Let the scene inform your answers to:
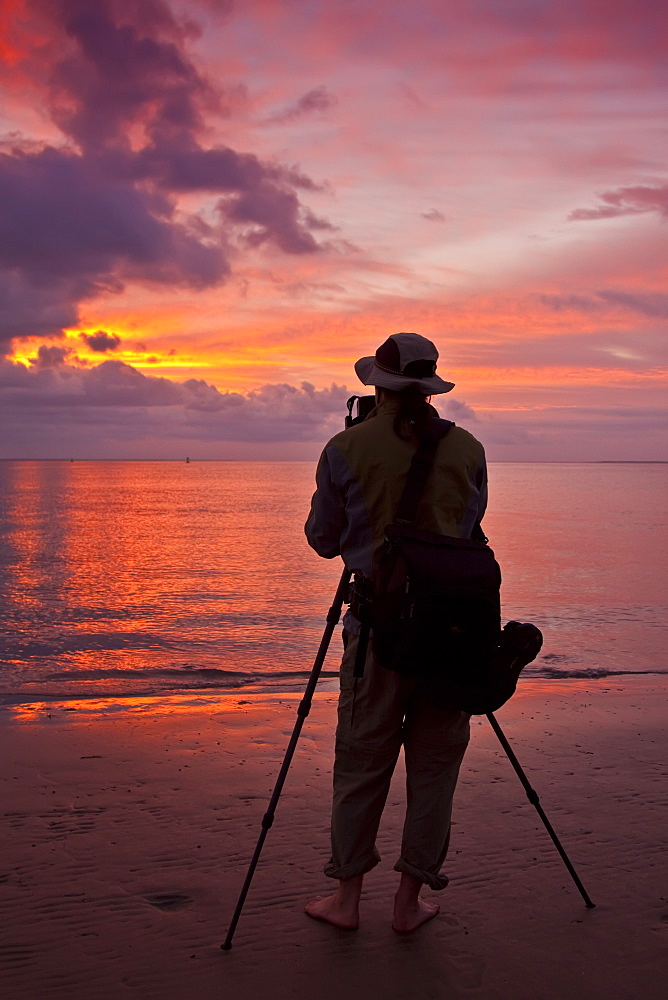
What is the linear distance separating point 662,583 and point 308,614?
7866 mm

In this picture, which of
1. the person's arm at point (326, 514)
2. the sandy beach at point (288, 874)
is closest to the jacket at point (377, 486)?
the person's arm at point (326, 514)

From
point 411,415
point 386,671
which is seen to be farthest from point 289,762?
point 411,415

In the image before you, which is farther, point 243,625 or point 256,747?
point 243,625

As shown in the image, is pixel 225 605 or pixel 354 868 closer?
pixel 354 868

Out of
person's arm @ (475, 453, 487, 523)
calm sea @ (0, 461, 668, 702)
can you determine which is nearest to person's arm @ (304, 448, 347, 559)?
person's arm @ (475, 453, 487, 523)

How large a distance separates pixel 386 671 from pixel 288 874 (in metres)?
1.26

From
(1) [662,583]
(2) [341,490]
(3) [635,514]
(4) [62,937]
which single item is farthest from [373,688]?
(3) [635,514]

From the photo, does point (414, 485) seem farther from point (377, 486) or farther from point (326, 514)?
point (326, 514)

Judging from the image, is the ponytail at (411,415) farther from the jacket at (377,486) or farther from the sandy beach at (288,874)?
the sandy beach at (288,874)

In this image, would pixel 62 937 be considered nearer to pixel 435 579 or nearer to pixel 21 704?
pixel 435 579

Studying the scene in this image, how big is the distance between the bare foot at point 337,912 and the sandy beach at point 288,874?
0.04 metres

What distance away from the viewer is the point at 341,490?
3271 millimetres

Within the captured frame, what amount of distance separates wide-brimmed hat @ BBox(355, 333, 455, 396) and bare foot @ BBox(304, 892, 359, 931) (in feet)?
6.64

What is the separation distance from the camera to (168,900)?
361 centimetres
